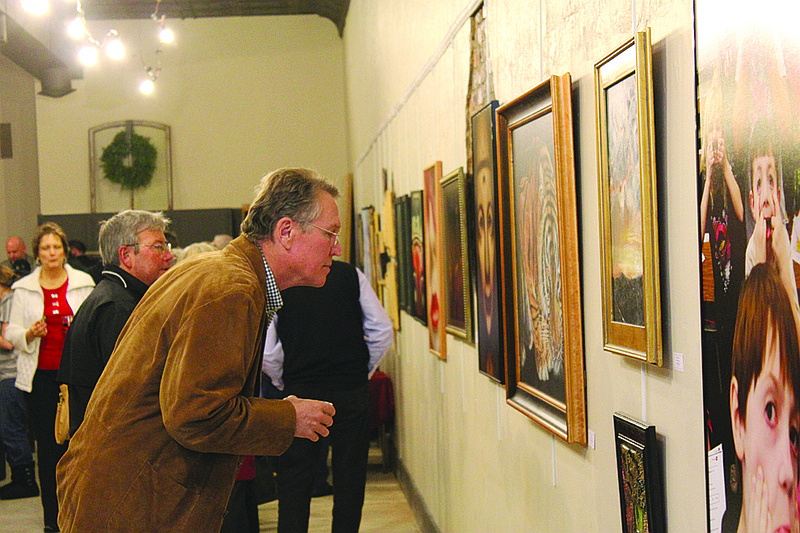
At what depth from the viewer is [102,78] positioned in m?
14.9

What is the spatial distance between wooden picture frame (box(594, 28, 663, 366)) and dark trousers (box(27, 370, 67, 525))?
5324mm

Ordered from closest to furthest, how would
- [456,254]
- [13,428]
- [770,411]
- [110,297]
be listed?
[770,411]
[110,297]
[456,254]
[13,428]

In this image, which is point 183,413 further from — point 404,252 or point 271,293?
point 404,252

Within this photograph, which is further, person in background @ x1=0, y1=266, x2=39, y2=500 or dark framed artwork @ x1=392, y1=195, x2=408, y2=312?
person in background @ x1=0, y1=266, x2=39, y2=500

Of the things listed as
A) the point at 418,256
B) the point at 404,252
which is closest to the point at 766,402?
the point at 418,256

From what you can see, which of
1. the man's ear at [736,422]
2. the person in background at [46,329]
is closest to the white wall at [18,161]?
the person in background at [46,329]

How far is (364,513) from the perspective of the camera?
22.2ft

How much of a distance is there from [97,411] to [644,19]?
1821 mm

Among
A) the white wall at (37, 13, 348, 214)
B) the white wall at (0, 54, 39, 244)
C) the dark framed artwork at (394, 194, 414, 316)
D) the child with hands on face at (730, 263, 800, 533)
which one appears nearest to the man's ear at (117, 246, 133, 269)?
the dark framed artwork at (394, 194, 414, 316)

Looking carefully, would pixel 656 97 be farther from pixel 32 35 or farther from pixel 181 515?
pixel 32 35

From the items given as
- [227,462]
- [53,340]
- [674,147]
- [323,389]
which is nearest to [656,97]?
[674,147]

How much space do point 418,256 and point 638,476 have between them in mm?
3662

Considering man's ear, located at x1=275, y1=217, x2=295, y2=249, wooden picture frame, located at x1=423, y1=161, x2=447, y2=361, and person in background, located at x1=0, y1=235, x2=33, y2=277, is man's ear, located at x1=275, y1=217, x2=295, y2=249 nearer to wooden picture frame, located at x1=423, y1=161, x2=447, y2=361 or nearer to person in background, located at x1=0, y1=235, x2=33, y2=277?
wooden picture frame, located at x1=423, y1=161, x2=447, y2=361

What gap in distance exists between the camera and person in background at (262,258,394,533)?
16.2 ft
